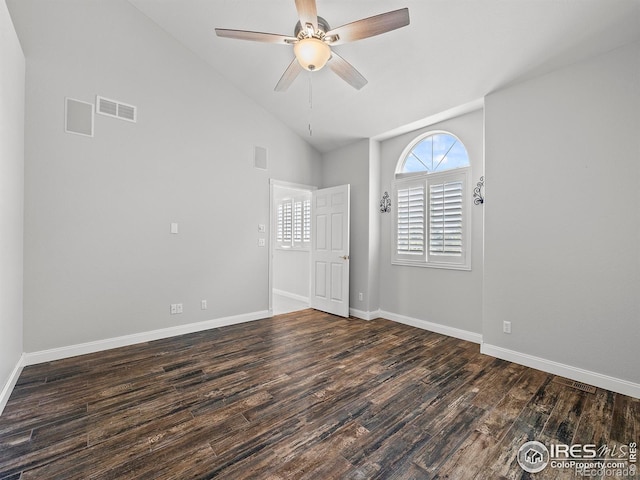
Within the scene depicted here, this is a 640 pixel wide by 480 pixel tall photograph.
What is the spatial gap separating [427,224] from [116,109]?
4.25 meters

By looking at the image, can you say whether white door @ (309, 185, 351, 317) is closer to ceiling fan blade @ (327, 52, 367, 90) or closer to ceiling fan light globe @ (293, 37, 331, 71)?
ceiling fan blade @ (327, 52, 367, 90)

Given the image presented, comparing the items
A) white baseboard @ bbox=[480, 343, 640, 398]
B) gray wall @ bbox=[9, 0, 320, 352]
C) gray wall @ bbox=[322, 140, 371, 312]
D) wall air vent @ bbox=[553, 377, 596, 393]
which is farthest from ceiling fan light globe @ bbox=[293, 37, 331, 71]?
wall air vent @ bbox=[553, 377, 596, 393]

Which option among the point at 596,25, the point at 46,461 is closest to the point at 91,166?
the point at 46,461

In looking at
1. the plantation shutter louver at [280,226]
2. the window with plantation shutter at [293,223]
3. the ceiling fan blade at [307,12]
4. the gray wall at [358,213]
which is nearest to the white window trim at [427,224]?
the gray wall at [358,213]

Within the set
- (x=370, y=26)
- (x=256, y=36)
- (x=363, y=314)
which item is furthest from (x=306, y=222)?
(x=370, y=26)

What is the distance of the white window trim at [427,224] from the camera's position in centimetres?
384

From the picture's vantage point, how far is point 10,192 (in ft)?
8.23

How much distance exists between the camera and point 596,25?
240cm

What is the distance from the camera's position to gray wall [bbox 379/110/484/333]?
12.3ft

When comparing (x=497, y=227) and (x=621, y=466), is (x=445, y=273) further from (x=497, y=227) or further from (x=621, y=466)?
(x=621, y=466)

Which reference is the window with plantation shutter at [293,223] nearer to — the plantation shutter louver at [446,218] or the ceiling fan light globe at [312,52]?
the plantation shutter louver at [446,218]

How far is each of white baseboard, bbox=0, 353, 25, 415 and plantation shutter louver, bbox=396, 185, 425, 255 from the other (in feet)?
14.9

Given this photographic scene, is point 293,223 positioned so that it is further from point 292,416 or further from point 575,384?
point 575,384

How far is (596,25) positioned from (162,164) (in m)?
4.60
